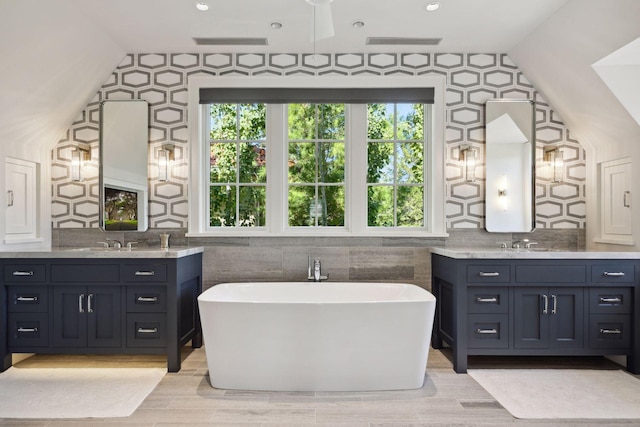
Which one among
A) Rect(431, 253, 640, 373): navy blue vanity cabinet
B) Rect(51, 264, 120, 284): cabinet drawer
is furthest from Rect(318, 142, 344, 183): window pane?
Rect(51, 264, 120, 284): cabinet drawer

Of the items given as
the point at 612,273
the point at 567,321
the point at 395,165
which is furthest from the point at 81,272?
the point at 612,273

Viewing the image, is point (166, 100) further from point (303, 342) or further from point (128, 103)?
point (303, 342)

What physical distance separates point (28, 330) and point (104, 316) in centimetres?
58

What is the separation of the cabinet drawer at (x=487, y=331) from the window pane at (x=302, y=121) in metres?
2.15

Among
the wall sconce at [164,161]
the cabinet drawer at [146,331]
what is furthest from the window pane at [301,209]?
the cabinet drawer at [146,331]

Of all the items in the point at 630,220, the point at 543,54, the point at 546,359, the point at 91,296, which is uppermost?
the point at 543,54

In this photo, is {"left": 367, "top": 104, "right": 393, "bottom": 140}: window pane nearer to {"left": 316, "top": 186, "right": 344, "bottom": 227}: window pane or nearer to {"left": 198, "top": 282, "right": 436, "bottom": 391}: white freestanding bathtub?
{"left": 316, "top": 186, "right": 344, "bottom": 227}: window pane

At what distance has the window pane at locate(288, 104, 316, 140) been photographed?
13.9ft

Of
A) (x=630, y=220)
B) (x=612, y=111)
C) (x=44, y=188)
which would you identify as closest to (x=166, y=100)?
(x=44, y=188)

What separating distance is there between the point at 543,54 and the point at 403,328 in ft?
8.31

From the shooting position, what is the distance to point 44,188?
13.1ft

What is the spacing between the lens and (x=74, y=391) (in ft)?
9.73

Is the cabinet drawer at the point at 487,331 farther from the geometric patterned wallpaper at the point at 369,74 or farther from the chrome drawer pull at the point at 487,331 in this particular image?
the geometric patterned wallpaper at the point at 369,74

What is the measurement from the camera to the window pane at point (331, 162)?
4246mm
